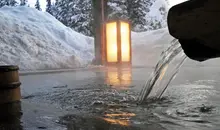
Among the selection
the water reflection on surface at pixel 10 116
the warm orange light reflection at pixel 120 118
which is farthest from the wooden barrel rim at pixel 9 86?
the warm orange light reflection at pixel 120 118

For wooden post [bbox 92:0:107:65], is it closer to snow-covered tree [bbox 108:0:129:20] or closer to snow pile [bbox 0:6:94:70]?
snow pile [bbox 0:6:94:70]

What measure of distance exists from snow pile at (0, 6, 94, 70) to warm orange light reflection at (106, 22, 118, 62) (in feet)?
5.94

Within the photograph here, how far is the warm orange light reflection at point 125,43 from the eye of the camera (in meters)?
13.9

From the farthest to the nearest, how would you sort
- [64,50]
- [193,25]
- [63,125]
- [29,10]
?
[29,10], [64,50], [63,125], [193,25]

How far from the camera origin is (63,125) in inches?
111

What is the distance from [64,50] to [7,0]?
23880 millimetres

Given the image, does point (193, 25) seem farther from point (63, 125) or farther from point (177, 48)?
point (177, 48)

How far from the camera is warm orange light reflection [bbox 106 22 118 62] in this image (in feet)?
45.2

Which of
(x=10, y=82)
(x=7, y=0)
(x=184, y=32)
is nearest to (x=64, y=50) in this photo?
(x=10, y=82)

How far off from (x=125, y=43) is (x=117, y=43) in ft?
1.63

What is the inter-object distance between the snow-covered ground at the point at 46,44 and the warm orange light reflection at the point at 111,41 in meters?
1.84

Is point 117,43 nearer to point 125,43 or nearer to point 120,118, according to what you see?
point 125,43

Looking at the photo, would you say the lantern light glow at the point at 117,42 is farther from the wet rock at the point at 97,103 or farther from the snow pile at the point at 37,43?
the wet rock at the point at 97,103

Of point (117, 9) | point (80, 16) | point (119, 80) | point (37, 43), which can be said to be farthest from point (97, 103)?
point (80, 16)
